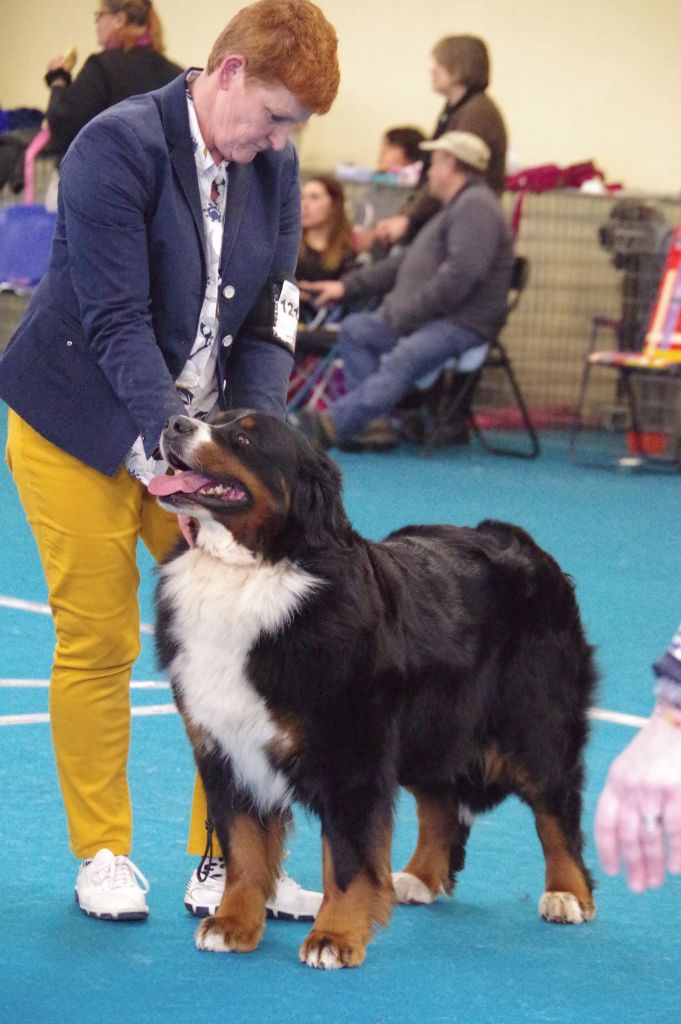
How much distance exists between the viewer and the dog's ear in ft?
9.59

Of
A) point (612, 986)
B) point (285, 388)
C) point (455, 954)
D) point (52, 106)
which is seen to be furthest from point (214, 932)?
point (52, 106)

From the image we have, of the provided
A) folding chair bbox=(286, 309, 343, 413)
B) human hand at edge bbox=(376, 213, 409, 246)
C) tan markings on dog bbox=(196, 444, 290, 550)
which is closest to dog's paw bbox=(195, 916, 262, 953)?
tan markings on dog bbox=(196, 444, 290, 550)

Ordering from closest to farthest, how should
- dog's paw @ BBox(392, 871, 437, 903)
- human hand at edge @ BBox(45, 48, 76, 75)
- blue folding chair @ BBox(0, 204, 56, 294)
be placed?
dog's paw @ BBox(392, 871, 437, 903) → human hand at edge @ BBox(45, 48, 76, 75) → blue folding chair @ BBox(0, 204, 56, 294)

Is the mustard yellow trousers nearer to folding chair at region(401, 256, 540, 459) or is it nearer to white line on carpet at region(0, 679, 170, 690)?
white line on carpet at region(0, 679, 170, 690)

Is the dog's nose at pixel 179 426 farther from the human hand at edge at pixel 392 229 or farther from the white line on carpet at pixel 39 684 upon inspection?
the human hand at edge at pixel 392 229

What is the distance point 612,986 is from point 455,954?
0.31 meters

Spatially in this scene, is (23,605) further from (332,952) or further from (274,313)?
(332,952)

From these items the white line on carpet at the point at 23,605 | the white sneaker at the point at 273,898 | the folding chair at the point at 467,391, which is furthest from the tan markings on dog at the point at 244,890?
the folding chair at the point at 467,391

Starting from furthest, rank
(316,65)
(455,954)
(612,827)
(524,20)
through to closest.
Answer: (524,20) → (455,954) → (316,65) → (612,827)

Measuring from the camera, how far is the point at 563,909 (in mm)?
3252

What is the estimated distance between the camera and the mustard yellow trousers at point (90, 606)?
312cm

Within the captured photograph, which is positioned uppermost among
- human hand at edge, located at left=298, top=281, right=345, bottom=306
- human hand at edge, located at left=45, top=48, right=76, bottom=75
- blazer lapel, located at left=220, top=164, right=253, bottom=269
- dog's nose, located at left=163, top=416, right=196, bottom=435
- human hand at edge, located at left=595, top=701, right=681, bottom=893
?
blazer lapel, located at left=220, top=164, right=253, bottom=269

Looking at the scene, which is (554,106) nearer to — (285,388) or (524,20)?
(524,20)

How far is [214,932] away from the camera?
304 cm
